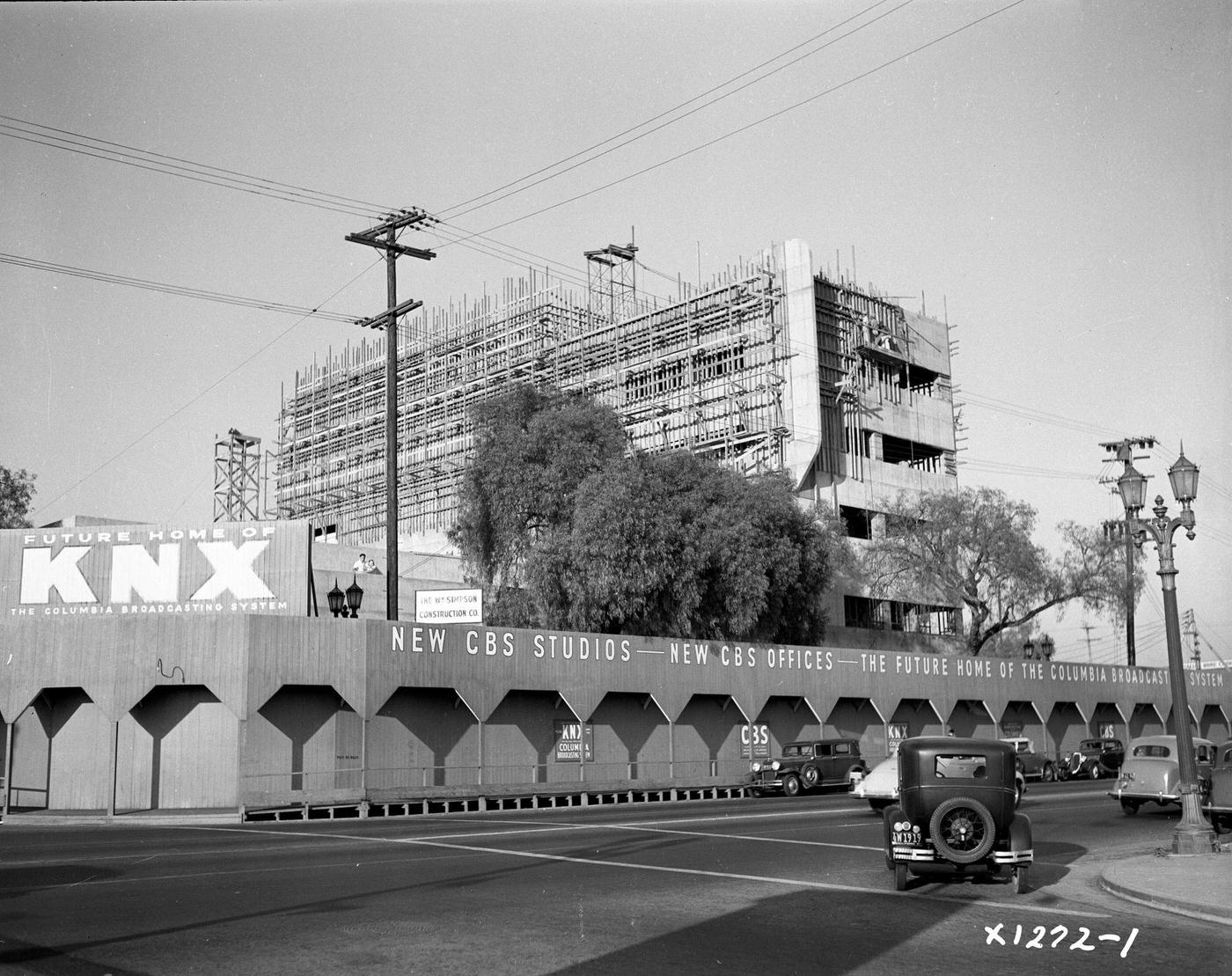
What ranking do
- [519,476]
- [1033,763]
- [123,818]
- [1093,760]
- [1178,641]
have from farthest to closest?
1. [519,476]
2. [1093,760]
3. [1033,763]
4. [123,818]
5. [1178,641]

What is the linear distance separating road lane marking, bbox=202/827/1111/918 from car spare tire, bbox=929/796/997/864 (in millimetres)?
542

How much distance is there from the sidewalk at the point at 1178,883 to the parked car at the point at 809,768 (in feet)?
70.8

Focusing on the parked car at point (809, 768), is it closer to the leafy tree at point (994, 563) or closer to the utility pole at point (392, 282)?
the utility pole at point (392, 282)

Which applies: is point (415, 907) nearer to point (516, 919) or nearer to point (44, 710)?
point (516, 919)

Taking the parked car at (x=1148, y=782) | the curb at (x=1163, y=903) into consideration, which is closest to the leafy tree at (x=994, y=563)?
the parked car at (x=1148, y=782)

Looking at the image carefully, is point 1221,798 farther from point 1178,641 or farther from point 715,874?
point 715,874

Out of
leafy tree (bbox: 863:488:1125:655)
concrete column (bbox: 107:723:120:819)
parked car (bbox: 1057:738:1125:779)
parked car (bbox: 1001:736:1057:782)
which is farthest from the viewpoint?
leafy tree (bbox: 863:488:1125:655)

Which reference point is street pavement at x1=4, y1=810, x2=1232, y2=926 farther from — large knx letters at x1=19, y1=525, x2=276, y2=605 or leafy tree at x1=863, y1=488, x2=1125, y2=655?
leafy tree at x1=863, y1=488, x2=1125, y2=655

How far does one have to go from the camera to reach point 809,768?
1598 inches

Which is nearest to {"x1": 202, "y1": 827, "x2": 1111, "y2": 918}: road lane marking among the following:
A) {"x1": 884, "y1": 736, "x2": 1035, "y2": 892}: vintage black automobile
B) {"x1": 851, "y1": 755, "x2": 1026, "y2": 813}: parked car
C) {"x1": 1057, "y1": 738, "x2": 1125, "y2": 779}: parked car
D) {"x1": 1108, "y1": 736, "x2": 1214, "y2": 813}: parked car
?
{"x1": 884, "y1": 736, "x2": 1035, "y2": 892}: vintage black automobile

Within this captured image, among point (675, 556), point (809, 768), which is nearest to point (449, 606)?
point (675, 556)

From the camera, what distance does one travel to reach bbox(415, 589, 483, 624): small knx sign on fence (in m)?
41.7

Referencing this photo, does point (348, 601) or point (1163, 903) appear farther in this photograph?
point (348, 601)

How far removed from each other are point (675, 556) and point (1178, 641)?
29548mm
